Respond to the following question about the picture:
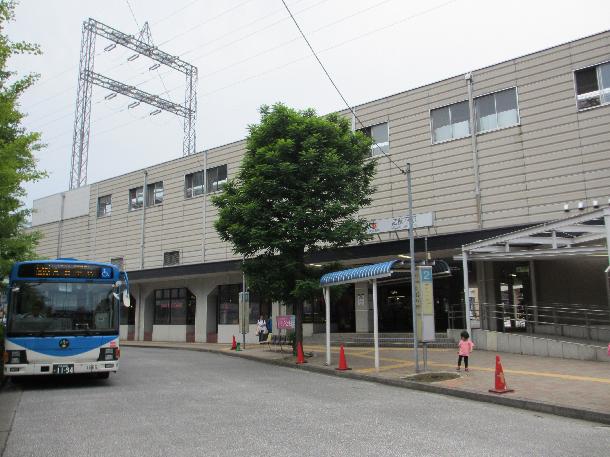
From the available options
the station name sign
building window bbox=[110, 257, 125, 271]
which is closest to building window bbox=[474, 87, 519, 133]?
the station name sign

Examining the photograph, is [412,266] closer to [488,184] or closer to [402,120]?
[488,184]

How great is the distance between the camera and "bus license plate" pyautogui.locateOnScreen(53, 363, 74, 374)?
11805 millimetres

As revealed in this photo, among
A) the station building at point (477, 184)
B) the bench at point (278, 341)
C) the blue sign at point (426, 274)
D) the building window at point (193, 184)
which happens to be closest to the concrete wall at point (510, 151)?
the station building at point (477, 184)

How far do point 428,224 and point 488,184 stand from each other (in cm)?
286

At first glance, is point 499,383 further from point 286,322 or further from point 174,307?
point 174,307

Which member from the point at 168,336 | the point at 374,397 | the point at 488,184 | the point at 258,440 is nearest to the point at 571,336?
the point at 488,184

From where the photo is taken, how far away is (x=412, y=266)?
14211 mm

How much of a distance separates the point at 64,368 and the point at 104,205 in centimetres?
2912

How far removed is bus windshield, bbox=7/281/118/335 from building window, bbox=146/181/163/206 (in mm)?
22967

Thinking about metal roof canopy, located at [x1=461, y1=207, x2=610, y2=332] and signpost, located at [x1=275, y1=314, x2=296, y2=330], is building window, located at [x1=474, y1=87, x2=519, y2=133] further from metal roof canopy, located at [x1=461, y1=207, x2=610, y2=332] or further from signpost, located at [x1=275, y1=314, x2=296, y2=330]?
signpost, located at [x1=275, y1=314, x2=296, y2=330]

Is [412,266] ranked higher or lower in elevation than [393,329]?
higher

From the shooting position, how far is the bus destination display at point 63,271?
12.2 m

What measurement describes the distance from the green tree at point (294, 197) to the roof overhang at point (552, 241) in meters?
4.19

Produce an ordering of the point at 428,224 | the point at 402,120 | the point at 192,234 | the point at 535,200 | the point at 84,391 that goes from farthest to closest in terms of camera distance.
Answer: the point at 192,234 < the point at 402,120 < the point at 428,224 < the point at 535,200 < the point at 84,391
